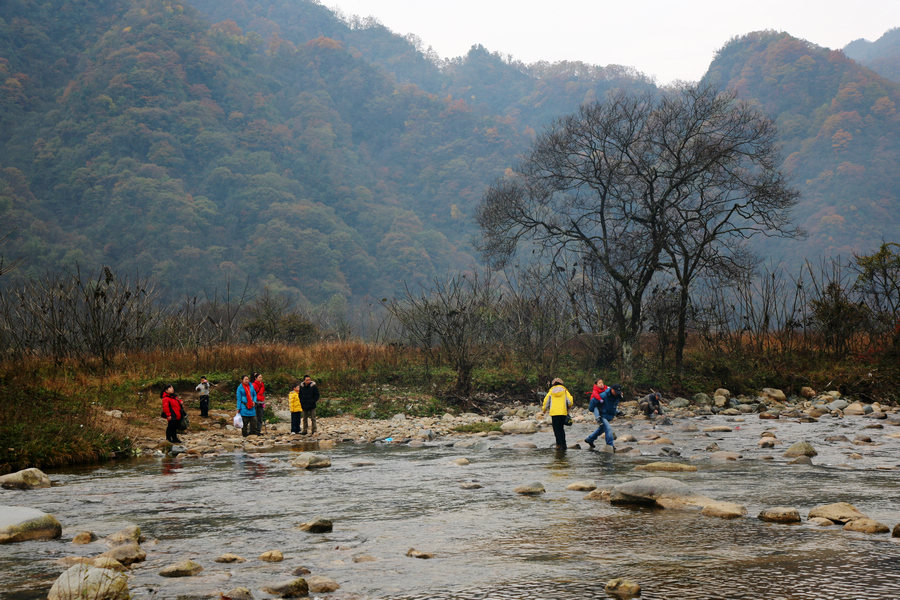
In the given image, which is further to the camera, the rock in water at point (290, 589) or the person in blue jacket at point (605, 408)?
the person in blue jacket at point (605, 408)

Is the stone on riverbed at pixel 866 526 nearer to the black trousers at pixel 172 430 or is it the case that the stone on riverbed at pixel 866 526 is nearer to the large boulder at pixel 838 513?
the large boulder at pixel 838 513

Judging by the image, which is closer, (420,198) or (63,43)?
(63,43)

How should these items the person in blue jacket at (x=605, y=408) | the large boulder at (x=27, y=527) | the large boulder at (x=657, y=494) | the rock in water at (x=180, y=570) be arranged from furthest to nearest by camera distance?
the person in blue jacket at (x=605, y=408) < the large boulder at (x=657, y=494) < the large boulder at (x=27, y=527) < the rock in water at (x=180, y=570)

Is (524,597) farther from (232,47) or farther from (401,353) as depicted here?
(232,47)

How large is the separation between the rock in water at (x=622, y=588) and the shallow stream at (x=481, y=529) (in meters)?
0.12

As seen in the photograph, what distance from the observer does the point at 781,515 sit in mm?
8477

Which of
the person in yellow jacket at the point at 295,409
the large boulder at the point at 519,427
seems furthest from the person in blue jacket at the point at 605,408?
the person in yellow jacket at the point at 295,409

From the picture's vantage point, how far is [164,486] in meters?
12.7

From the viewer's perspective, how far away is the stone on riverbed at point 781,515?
27.6 ft

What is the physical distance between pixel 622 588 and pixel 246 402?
16.8 metres

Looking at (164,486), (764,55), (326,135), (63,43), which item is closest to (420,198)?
(326,135)

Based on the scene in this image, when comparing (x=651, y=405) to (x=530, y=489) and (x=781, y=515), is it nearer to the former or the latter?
(x=530, y=489)

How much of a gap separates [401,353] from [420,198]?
73.0m

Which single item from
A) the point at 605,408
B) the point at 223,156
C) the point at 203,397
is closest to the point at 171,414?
the point at 203,397
